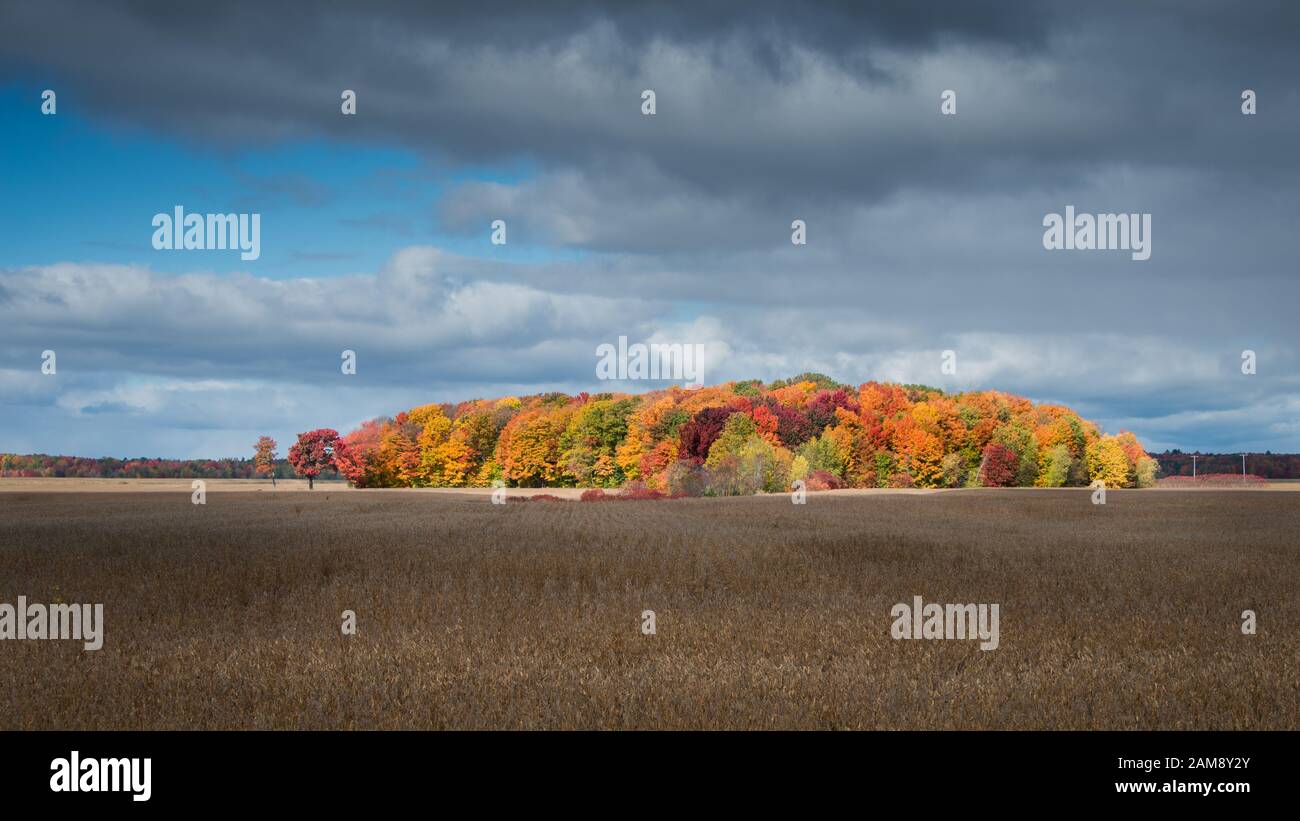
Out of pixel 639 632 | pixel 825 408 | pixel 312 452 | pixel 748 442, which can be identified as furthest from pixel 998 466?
pixel 639 632

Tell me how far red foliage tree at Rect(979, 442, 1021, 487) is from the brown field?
2834 inches

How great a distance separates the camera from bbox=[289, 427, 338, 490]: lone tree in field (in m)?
99.2

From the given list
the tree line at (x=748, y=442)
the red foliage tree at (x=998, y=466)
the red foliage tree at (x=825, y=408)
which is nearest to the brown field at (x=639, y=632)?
the tree line at (x=748, y=442)

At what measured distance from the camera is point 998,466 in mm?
96688

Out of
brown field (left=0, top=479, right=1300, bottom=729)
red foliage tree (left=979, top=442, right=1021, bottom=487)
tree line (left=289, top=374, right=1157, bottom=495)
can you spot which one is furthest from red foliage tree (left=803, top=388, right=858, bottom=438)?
brown field (left=0, top=479, right=1300, bottom=729)

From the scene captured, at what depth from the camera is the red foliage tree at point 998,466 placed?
96438 millimetres

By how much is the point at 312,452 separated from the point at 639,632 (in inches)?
3694

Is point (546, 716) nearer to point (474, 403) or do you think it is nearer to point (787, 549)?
point (787, 549)

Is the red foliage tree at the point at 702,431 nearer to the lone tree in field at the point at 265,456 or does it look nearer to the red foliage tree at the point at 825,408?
the red foliage tree at the point at 825,408

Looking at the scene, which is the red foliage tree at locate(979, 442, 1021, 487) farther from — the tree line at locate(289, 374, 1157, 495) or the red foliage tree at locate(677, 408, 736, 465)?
the red foliage tree at locate(677, 408, 736, 465)

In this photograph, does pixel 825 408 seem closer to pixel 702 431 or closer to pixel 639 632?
pixel 702 431

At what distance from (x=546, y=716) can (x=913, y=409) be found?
314 feet

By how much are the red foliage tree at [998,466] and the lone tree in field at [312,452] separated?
6817cm

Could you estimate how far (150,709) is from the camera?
927 cm
